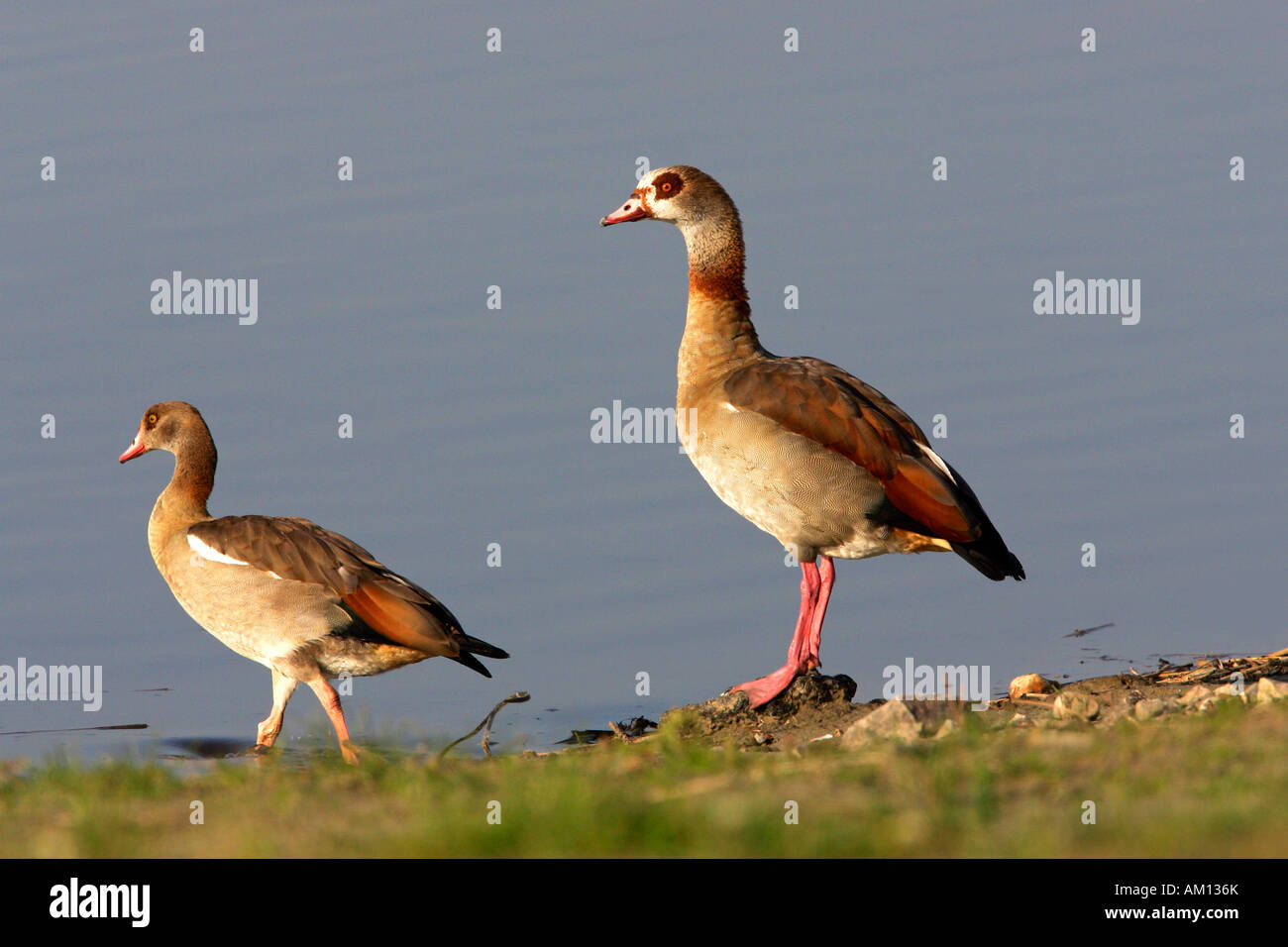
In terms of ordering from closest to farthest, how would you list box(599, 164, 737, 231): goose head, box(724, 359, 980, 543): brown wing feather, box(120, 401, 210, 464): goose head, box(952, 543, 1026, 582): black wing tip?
box(724, 359, 980, 543): brown wing feather → box(952, 543, 1026, 582): black wing tip → box(120, 401, 210, 464): goose head → box(599, 164, 737, 231): goose head

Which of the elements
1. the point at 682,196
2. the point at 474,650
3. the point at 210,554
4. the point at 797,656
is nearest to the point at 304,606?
the point at 210,554

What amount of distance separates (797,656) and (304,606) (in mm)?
2768

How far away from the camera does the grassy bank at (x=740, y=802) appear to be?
463cm

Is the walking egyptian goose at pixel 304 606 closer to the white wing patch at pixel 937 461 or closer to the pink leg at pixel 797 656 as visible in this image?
the pink leg at pixel 797 656

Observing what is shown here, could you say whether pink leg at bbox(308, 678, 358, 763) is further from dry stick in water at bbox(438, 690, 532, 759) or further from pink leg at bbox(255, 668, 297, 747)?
dry stick in water at bbox(438, 690, 532, 759)

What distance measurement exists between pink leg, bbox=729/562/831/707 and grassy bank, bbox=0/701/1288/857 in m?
2.11

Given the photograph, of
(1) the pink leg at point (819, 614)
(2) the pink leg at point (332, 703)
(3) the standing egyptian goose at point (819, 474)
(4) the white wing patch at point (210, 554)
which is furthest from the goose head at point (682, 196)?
(2) the pink leg at point (332, 703)

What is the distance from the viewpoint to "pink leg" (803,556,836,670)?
9531mm

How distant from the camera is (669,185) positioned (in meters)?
10.8

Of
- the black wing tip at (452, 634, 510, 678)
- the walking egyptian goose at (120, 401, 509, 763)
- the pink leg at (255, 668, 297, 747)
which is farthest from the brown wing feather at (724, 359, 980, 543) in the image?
the pink leg at (255, 668, 297, 747)

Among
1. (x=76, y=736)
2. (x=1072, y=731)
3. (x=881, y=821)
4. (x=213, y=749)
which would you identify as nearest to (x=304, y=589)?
(x=213, y=749)
